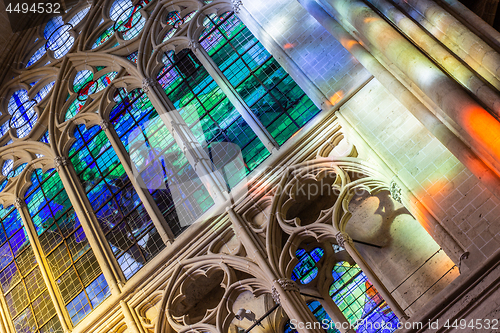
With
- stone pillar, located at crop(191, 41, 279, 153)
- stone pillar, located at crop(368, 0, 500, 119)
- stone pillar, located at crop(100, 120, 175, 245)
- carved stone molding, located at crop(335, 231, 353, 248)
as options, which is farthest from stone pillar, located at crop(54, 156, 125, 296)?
stone pillar, located at crop(368, 0, 500, 119)

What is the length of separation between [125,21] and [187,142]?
5.68m

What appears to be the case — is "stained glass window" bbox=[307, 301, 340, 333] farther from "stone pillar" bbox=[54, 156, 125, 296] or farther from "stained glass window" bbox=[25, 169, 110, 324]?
"stained glass window" bbox=[25, 169, 110, 324]

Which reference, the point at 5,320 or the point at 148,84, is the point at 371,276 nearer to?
the point at 148,84

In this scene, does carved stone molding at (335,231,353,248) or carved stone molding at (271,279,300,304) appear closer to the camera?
carved stone molding at (335,231,353,248)

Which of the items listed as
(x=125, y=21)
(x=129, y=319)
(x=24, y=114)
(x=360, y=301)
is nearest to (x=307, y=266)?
(x=360, y=301)

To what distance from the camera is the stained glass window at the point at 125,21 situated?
50.9 ft

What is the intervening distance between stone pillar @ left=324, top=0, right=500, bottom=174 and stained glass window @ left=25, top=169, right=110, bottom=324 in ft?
25.3

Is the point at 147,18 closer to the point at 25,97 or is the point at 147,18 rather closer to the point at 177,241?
the point at 25,97

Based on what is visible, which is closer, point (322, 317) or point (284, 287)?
point (284, 287)

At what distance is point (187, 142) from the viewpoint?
1220 cm

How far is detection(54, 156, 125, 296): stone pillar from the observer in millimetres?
11773

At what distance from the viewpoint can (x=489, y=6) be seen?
11320mm

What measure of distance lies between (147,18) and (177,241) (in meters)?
6.84

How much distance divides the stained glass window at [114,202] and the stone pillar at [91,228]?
0.22 m
